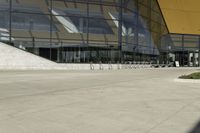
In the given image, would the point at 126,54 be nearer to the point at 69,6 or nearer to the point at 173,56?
the point at 69,6

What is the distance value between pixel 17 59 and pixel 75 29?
9403 millimetres

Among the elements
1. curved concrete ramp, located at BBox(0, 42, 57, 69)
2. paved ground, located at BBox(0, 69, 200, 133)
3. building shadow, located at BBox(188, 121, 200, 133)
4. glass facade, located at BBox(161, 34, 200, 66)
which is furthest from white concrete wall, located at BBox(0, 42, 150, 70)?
building shadow, located at BBox(188, 121, 200, 133)

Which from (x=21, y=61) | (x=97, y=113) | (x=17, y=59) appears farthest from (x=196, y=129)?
(x=21, y=61)

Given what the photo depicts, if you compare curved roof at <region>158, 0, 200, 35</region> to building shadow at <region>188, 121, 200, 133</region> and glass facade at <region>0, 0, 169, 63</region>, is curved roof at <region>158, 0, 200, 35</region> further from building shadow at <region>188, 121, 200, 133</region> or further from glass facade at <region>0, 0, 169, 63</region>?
building shadow at <region>188, 121, 200, 133</region>

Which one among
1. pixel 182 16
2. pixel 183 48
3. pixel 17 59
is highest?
pixel 182 16

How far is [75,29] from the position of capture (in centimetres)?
4594

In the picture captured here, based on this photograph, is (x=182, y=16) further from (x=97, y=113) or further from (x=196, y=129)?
(x=196, y=129)

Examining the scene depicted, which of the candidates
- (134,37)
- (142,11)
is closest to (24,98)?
(134,37)

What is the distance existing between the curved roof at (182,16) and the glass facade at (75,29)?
34.6 feet

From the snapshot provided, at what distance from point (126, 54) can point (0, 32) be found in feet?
52.8

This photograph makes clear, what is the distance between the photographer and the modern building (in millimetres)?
41594

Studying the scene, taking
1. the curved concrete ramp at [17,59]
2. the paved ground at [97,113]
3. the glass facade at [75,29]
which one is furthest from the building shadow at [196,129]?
the glass facade at [75,29]

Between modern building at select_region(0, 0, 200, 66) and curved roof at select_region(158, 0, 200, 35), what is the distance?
4.30m

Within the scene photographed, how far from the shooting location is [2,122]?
923 cm
